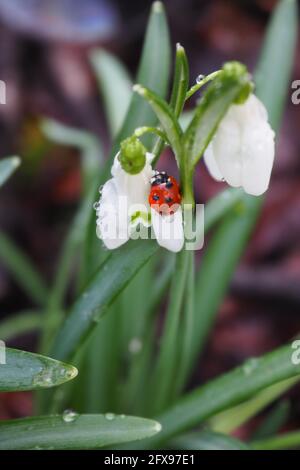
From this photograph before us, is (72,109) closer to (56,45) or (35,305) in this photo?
(56,45)

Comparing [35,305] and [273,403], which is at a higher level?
[35,305]

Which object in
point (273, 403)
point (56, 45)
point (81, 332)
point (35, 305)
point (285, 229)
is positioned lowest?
point (81, 332)

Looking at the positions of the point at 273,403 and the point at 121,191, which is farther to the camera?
the point at 273,403

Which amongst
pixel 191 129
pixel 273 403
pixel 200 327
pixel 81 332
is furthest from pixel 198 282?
pixel 191 129

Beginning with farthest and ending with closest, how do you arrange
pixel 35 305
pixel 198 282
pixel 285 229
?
pixel 285 229 → pixel 35 305 → pixel 198 282

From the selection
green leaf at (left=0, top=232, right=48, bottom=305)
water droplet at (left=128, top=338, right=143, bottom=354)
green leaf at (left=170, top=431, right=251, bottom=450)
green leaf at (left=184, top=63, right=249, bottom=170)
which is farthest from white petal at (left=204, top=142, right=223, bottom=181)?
green leaf at (left=0, top=232, right=48, bottom=305)

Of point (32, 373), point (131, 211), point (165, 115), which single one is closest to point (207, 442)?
point (32, 373)

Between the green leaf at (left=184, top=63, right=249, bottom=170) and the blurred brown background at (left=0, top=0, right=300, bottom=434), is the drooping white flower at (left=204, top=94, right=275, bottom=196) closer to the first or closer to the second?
the green leaf at (left=184, top=63, right=249, bottom=170)

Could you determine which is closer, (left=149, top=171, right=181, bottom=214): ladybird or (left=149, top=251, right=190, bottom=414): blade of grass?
(left=149, top=171, right=181, bottom=214): ladybird
